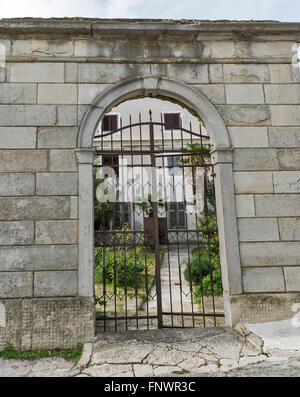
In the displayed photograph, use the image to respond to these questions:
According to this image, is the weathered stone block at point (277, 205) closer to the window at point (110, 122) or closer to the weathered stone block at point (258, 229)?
the weathered stone block at point (258, 229)

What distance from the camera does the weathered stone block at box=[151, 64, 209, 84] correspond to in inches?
159

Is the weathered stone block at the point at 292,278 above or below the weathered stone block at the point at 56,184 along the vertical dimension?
below

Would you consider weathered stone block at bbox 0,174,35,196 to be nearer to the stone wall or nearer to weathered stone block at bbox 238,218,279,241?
the stone wall

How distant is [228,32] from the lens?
409cm

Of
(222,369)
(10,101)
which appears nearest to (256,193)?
(222,369)

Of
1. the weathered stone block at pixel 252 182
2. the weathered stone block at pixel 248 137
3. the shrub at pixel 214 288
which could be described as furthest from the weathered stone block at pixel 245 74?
the shrub at pixel 214 288

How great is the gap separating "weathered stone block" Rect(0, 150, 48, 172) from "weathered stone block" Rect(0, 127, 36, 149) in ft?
0.28

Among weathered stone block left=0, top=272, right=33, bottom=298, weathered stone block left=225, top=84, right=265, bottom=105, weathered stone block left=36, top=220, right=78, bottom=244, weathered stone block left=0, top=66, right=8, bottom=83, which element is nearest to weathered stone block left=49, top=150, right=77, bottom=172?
weathered stone block left=36, top=220, right=78, bottom=244

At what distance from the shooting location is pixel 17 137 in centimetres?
376

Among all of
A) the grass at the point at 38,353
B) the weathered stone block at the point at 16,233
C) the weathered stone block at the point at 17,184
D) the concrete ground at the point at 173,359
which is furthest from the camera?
the weathered stone block at the point at 17,184

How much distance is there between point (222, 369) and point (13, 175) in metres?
3.40

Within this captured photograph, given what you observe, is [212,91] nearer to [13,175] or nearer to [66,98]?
[66,98]

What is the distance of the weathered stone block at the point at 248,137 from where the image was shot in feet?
12.8

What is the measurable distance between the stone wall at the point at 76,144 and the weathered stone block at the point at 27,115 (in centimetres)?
1
